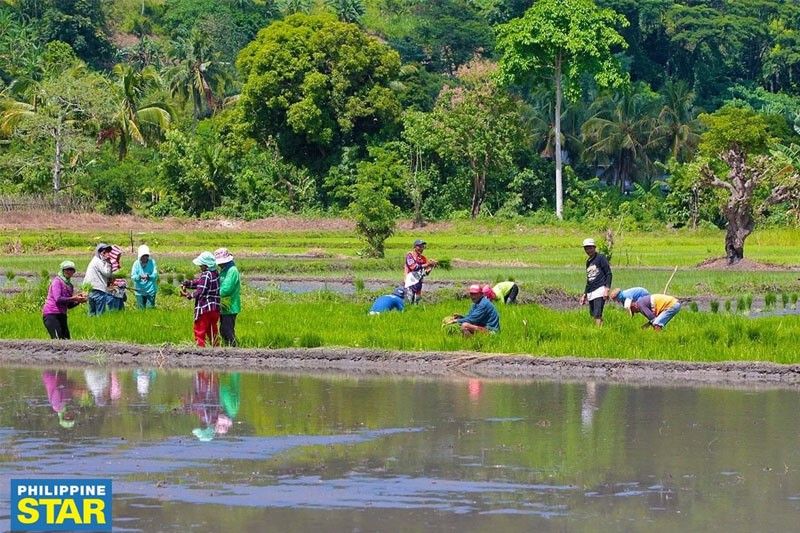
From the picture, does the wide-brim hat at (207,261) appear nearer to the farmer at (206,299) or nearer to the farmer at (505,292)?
the farmer at (206,299)

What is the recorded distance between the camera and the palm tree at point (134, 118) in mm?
56000

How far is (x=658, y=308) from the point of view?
54.9 feet

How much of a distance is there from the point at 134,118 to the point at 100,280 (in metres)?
39.9

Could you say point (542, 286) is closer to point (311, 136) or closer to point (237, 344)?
point (237, 344)

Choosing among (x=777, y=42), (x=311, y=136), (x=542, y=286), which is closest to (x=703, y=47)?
(x=777, y=42)

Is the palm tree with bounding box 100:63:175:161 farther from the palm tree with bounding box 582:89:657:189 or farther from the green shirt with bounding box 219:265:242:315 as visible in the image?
the green shirt with bounding box 219:265:242:315

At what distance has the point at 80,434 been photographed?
10727mm

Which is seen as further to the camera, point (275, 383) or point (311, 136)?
point (311, 136)

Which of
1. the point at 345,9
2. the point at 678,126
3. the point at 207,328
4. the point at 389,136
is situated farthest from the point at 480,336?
the point at 345,9

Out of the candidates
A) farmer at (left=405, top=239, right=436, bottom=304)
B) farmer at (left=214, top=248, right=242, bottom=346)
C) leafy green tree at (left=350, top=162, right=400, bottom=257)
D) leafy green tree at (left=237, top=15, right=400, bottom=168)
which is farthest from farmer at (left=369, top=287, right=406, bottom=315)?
leafy green tree at (left=237, top=15, right=400, bottom=168)

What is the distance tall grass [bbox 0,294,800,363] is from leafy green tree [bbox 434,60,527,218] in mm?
32297

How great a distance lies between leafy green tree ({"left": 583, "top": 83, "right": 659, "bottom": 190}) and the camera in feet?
184

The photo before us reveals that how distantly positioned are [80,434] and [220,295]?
16.4 feet

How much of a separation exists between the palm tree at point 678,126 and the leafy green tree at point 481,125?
768cm
